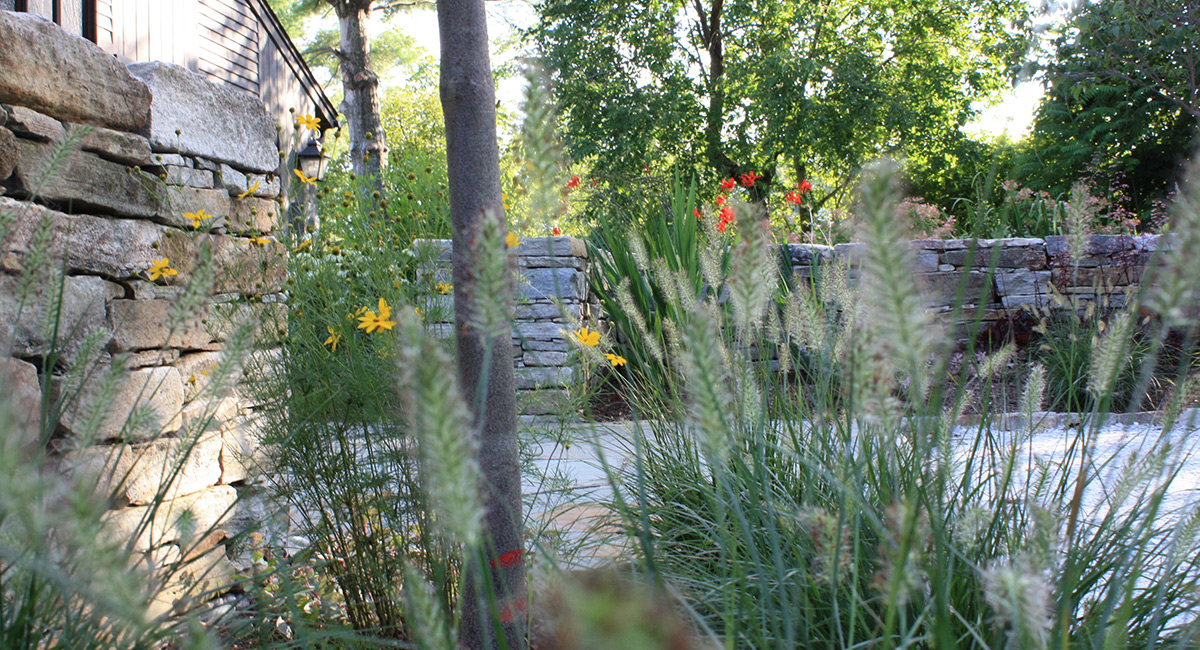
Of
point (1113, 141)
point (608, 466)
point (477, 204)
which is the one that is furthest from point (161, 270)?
point (1113, 141)

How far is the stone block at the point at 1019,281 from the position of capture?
5203 millimetres

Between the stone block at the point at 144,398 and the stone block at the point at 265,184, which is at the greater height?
the stone block at the point at 265,184

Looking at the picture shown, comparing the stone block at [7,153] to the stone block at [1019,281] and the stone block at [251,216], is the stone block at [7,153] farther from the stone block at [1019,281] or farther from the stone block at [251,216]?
the stone block at [1019,281]

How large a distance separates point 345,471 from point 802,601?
107 centimetres

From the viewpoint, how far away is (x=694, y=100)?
42.3 feet

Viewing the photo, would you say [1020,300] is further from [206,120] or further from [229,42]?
[229,42]

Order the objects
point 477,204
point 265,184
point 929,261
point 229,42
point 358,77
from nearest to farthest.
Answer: point 477,204 < point 265,184 < point 929,261 < point 229,42 < point 358,77

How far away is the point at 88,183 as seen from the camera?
1.88 metres

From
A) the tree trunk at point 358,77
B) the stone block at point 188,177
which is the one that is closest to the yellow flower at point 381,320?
the stone block at point 188,177

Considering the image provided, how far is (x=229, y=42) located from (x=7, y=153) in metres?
8.39

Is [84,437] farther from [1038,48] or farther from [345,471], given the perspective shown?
[1038,48]

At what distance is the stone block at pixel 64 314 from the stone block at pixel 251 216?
1.60 feet

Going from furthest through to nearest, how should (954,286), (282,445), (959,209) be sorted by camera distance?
(959,209), (954,286), (282,445)

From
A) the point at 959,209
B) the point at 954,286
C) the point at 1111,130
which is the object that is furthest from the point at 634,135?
the point at 954,286
